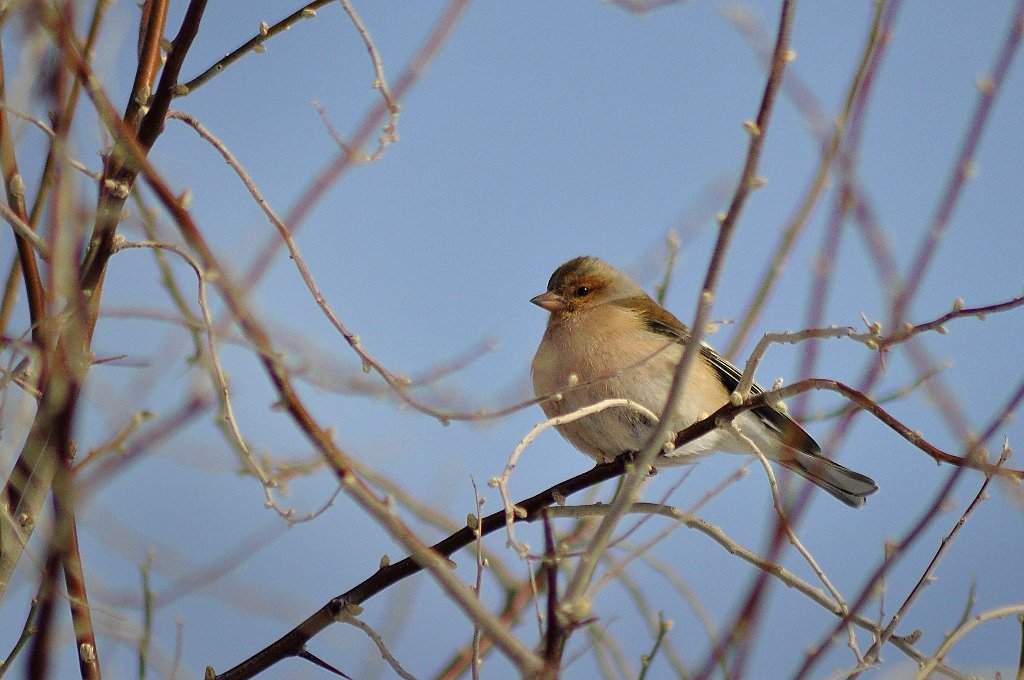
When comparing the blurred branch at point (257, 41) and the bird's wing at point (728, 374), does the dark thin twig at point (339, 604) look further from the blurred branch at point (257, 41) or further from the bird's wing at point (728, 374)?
the bird's wing at point (728, 374)

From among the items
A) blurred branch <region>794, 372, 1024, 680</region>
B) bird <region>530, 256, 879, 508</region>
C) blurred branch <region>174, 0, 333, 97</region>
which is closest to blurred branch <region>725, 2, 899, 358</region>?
blurred branch <region>794, 372, 1024, 680</region>

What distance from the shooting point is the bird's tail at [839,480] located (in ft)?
11.4

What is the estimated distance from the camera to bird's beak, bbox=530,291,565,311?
13.4 feet

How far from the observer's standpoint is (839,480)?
11.5 feet

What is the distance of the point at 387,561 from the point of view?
216 cm

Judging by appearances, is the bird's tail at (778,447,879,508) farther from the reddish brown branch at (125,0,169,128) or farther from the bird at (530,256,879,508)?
the reddish brown branch at (125,0,169,128)

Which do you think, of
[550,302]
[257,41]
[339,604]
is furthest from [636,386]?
[257,41]

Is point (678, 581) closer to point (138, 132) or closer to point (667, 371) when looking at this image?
point (667, 371)

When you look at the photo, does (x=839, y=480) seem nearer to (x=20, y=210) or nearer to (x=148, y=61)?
(x=148, y=61)

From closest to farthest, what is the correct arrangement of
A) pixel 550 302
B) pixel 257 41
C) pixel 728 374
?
pixel 257 41 → pixel 728 374 → pixel 550 302

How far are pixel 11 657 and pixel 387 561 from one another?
816 millimetres

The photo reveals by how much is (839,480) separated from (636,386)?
89 cm

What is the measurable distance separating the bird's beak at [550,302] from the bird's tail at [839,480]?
1176 millimetres

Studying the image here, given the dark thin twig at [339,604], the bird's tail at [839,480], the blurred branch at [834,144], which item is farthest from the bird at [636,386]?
the blurred branch at [834,144]
